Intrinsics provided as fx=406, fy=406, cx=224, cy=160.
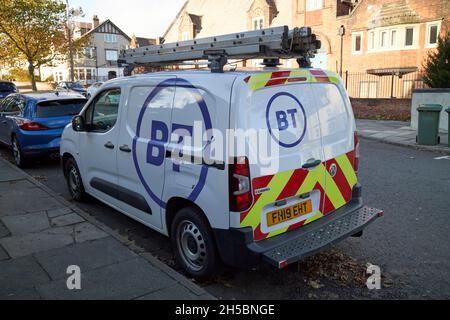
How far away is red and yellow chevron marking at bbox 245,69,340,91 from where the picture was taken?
3414 mm

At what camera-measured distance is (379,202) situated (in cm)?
624

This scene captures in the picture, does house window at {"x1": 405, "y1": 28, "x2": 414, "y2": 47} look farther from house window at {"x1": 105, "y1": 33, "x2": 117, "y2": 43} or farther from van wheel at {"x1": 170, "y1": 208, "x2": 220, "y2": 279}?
house window at {"x1": 105, "y1": 33, "x2": 117, "y2": 43}

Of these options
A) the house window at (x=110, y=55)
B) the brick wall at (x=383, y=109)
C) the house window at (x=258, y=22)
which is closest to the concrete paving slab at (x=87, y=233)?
the brick wall at (x=383, y=109)

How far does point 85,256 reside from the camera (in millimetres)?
4266

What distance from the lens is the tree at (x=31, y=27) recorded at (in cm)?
2766

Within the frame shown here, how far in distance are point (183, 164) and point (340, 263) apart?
1950 millimetres

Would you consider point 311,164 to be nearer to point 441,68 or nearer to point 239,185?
point 239,185

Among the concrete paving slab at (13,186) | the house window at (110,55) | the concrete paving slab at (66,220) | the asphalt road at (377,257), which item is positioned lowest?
the asphalt road at (377,257)

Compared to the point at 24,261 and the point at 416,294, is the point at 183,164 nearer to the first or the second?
the point at 24,261

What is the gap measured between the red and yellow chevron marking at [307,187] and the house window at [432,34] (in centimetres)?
2331

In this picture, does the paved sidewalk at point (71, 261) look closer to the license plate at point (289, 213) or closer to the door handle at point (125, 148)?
the license plate at point (289, 213)

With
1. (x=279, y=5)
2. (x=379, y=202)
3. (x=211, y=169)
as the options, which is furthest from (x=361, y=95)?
(x=211, y=169)

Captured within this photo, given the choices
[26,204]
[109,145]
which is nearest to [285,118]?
[109,145]

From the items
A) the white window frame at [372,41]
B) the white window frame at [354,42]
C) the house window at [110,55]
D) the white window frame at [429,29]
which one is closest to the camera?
the white window frame at [429,29]
